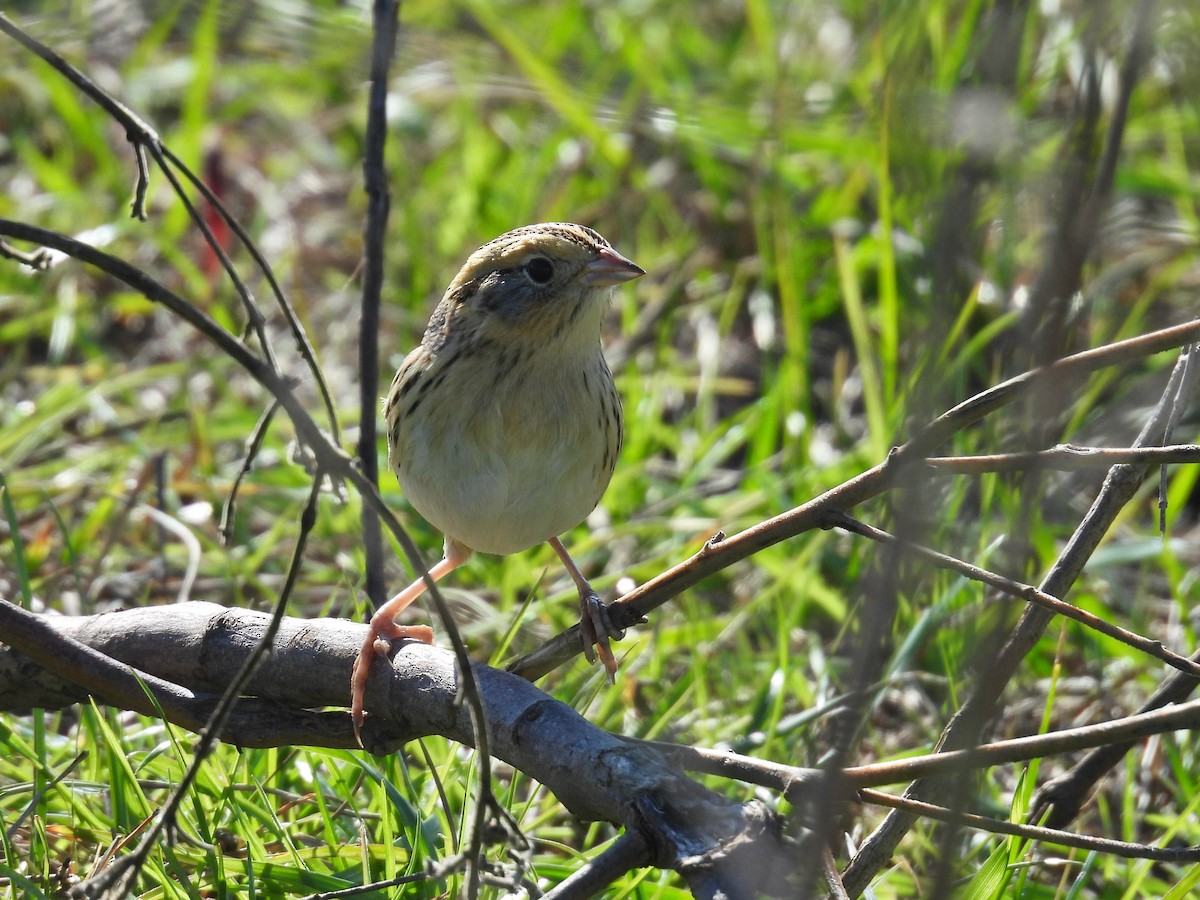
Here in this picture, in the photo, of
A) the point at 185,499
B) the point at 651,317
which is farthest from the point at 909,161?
the point at 651,317

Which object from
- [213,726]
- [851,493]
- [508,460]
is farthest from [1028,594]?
[508,460]

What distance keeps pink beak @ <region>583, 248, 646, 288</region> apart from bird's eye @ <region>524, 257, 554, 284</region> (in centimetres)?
8

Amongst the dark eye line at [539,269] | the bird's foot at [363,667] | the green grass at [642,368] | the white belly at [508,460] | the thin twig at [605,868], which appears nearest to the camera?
the thin twig at [605,868]

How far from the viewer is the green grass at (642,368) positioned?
2.68 meters

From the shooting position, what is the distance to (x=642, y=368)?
5184 mm

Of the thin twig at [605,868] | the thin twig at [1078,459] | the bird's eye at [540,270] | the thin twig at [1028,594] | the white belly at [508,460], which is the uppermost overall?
the thin twig at [1078,459]

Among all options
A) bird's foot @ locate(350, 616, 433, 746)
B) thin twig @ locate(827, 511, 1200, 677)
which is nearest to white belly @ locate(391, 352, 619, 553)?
bird's foot @ locate(350, 616, 433, 746)

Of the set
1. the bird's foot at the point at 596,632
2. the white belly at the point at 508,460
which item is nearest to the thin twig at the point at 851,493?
the bird's foot at the point at 596,632

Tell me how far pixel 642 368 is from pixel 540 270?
2.15 m

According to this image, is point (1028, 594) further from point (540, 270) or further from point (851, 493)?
point (540, 270)

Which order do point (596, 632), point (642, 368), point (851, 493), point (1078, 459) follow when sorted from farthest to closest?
point (642, 368)
point (596, 632)
point (851, 493)
point (1078, 459)

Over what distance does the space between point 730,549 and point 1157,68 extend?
4786 millimetres

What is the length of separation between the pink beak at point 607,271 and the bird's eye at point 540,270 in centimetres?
8

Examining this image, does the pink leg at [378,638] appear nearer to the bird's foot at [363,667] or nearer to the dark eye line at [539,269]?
the bird's foot at [363,667]
